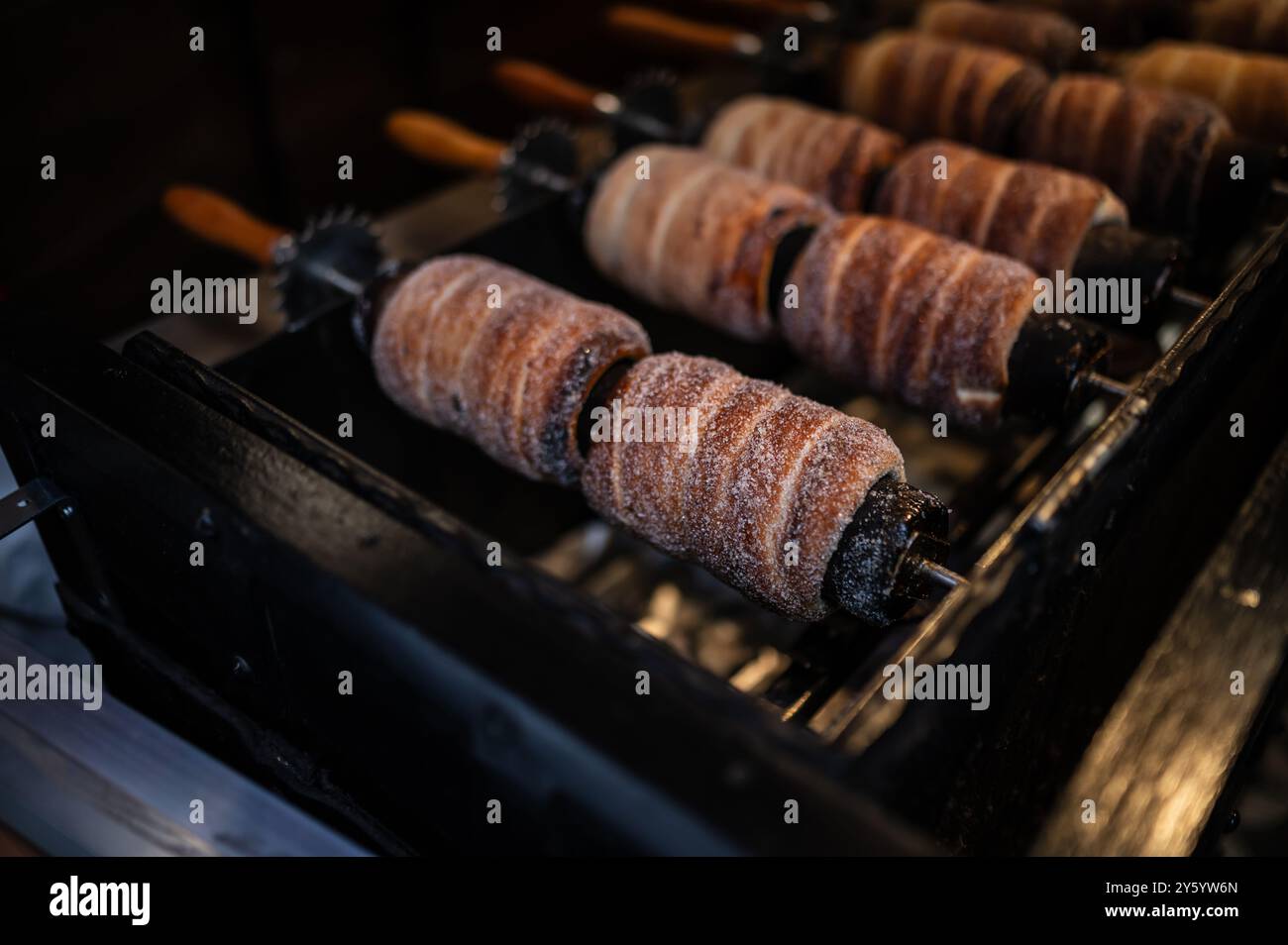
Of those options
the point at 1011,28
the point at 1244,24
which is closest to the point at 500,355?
the point at 1011,28

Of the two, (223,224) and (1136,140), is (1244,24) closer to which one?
(1136,140)

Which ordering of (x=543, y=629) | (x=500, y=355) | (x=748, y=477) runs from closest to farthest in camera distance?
(x=543, y=629) → (x=748, y=477) → (x=500, y=355)

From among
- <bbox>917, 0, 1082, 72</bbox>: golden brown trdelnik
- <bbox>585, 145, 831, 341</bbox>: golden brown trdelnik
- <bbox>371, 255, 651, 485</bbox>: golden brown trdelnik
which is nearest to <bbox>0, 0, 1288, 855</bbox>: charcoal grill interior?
<bbox>371, 255, 651, 485</bbox>: golden brown trdelnik

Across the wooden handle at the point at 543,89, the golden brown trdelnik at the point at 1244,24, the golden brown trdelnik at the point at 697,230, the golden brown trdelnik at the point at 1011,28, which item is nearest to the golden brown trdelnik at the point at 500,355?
the golden brown trdelnik at the point at 697,230

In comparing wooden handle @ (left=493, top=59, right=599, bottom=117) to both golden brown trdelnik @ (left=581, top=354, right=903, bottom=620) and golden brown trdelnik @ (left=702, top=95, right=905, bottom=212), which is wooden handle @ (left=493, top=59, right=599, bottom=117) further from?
golden brown trdelnik @ (left=581, top=354, right=903, bottom=620)

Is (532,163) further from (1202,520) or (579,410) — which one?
(1202,520)

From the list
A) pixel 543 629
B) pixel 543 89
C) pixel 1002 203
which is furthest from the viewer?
pixel 543 89

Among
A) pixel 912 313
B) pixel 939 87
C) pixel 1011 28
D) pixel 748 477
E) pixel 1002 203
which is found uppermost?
pixel 1011 28

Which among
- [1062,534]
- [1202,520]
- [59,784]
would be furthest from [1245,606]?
[59,784]
